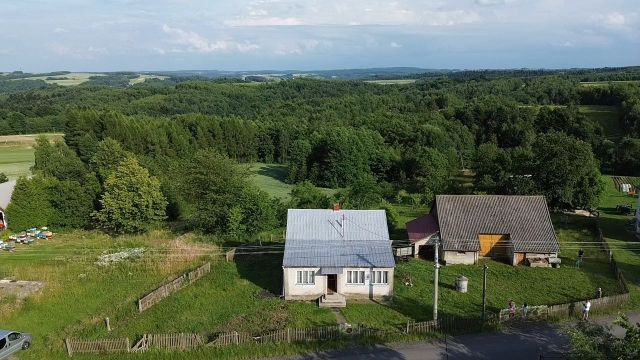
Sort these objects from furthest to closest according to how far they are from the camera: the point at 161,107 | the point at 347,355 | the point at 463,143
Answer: the point at 161,107 → the point at 463,143 → the point at 347,355

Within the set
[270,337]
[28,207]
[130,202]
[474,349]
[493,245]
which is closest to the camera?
[474,349]

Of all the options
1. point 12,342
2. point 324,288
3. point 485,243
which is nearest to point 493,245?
point 485,243

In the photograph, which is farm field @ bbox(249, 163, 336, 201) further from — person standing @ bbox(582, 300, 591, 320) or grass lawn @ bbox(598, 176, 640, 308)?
person standing @ bbox(582, 300, 591, 320)

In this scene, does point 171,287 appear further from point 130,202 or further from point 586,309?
point 586,309

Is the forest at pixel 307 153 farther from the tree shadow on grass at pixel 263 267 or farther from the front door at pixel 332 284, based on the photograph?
the front door at pixel 332 284

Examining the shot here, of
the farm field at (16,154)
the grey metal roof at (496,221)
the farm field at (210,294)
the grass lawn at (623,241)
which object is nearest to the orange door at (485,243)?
the grey metal roof at (496,221)

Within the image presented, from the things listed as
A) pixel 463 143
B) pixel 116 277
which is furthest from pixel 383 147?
pixel 116 277

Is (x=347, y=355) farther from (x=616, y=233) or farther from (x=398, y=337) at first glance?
(x=616, y=233)
